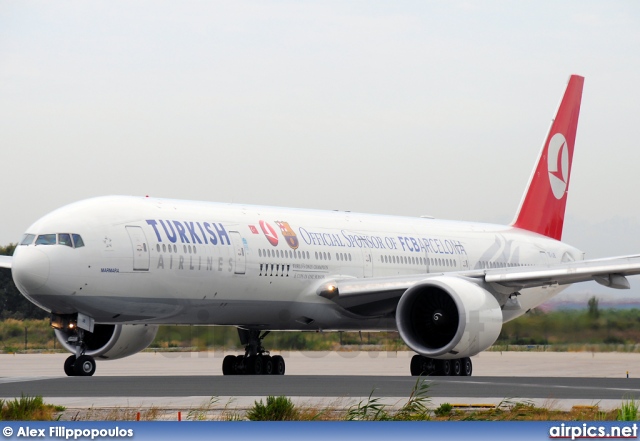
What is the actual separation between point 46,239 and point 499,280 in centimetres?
914

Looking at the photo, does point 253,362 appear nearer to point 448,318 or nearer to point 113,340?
point 113,340

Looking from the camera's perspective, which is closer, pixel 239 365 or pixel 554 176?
pixel 239 365

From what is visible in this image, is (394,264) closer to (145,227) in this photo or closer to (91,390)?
(145,227)

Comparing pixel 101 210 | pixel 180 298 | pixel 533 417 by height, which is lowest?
pixel 533 417

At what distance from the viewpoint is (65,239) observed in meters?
23.2

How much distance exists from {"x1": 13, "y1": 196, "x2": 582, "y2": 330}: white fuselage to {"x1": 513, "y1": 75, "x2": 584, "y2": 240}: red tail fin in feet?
13.6

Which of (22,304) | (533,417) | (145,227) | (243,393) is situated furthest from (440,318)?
(22,304)

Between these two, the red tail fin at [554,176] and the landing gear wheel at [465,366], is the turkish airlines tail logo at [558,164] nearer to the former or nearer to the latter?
the red tail fin at [554,176]

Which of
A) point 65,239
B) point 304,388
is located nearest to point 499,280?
point 304,388

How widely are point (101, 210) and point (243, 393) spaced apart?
7.47 m

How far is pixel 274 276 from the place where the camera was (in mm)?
26609

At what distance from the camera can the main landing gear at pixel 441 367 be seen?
26.4 metres

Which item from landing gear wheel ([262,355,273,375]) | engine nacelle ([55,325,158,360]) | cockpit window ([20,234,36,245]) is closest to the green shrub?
cockpit window ([20,234,36,245])

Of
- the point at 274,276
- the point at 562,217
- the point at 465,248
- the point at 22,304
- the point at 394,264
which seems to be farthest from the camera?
the point at 22,304
